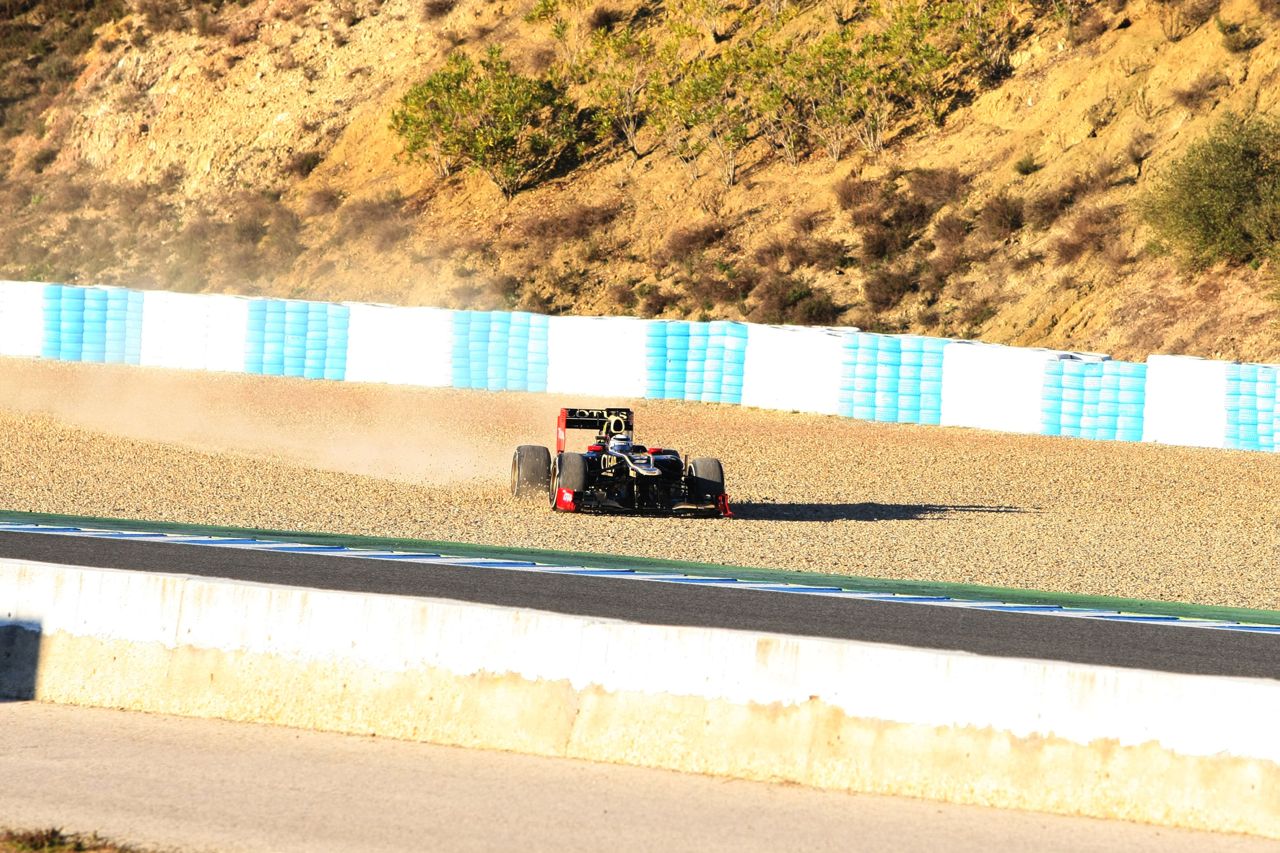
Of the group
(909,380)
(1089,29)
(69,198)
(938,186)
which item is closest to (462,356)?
(909,380)

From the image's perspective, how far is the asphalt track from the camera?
10.6 metres

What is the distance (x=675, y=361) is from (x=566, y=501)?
13.5 metres

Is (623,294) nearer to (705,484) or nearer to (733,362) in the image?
(733,362)

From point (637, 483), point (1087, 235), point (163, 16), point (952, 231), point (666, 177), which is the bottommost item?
point (637, 483)

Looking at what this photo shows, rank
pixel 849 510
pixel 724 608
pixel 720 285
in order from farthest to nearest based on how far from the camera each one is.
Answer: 1. pixel 720 285
2. pixel 849 510
3. pixel 724 608

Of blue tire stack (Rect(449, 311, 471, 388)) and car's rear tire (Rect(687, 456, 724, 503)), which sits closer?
car's rear tire (Rect(687, 456, 724, 503))

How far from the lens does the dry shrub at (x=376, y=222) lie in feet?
164

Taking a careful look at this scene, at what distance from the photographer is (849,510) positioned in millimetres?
20688

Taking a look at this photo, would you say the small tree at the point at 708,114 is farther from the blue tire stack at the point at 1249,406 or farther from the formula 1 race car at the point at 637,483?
the formula 1 race car at the point at 637,483

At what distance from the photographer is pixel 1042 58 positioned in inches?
1815

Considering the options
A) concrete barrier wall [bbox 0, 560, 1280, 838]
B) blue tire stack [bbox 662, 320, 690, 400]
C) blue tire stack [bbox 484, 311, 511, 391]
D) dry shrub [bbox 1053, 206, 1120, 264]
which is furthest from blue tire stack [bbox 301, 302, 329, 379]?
concrete barrier wall [bbox 0, 560, 1280, 838]

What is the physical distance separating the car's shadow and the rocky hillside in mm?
16129

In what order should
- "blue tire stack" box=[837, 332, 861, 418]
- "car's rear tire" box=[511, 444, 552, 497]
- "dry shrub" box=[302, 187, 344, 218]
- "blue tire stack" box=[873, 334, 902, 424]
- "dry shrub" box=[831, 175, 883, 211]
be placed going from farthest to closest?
"dry shrub" box=[302, 187, 344, 218]
"dry shrub" box=[831, 175, 883, 211]
"blue tire stack" box=[837, 332, 861, 418]
"blue tire stack" box=[873, 334, 902, 424]
"car's rear tire" box=[511, 444, 552, 497]

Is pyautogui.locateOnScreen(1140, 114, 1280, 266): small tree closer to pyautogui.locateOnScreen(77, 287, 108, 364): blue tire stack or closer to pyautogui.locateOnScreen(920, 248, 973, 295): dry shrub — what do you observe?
pyautogui.locateOnScreen(920, 248, 973, 295): dry shrub
